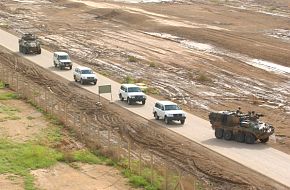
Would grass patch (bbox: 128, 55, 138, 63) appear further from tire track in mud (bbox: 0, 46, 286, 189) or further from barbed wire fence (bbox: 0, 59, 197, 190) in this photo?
barbed wire fence (bbox: 0, 59, 197, 190)

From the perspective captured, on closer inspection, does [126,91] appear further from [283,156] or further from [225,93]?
[283,156]

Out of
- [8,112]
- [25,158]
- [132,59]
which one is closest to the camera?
[25,158]

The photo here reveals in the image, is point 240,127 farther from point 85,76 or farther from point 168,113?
point 85,76

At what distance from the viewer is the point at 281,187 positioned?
3191 cm

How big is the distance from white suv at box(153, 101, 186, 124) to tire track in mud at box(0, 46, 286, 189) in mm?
998

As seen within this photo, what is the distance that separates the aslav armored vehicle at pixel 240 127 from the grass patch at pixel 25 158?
1078cm

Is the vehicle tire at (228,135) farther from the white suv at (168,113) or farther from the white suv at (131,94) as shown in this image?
the white suv at (131,94)

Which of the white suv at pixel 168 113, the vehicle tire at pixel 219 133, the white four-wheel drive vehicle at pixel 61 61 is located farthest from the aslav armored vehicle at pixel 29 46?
the vehicle tire at pixel 219 133

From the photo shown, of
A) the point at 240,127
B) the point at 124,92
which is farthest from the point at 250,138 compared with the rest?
the point at 124,92

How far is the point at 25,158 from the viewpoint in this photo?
1396 inches

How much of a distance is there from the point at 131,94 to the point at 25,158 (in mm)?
15133

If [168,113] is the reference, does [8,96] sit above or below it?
below

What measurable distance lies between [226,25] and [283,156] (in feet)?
210

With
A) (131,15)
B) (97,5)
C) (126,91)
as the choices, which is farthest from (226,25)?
(126,91)
